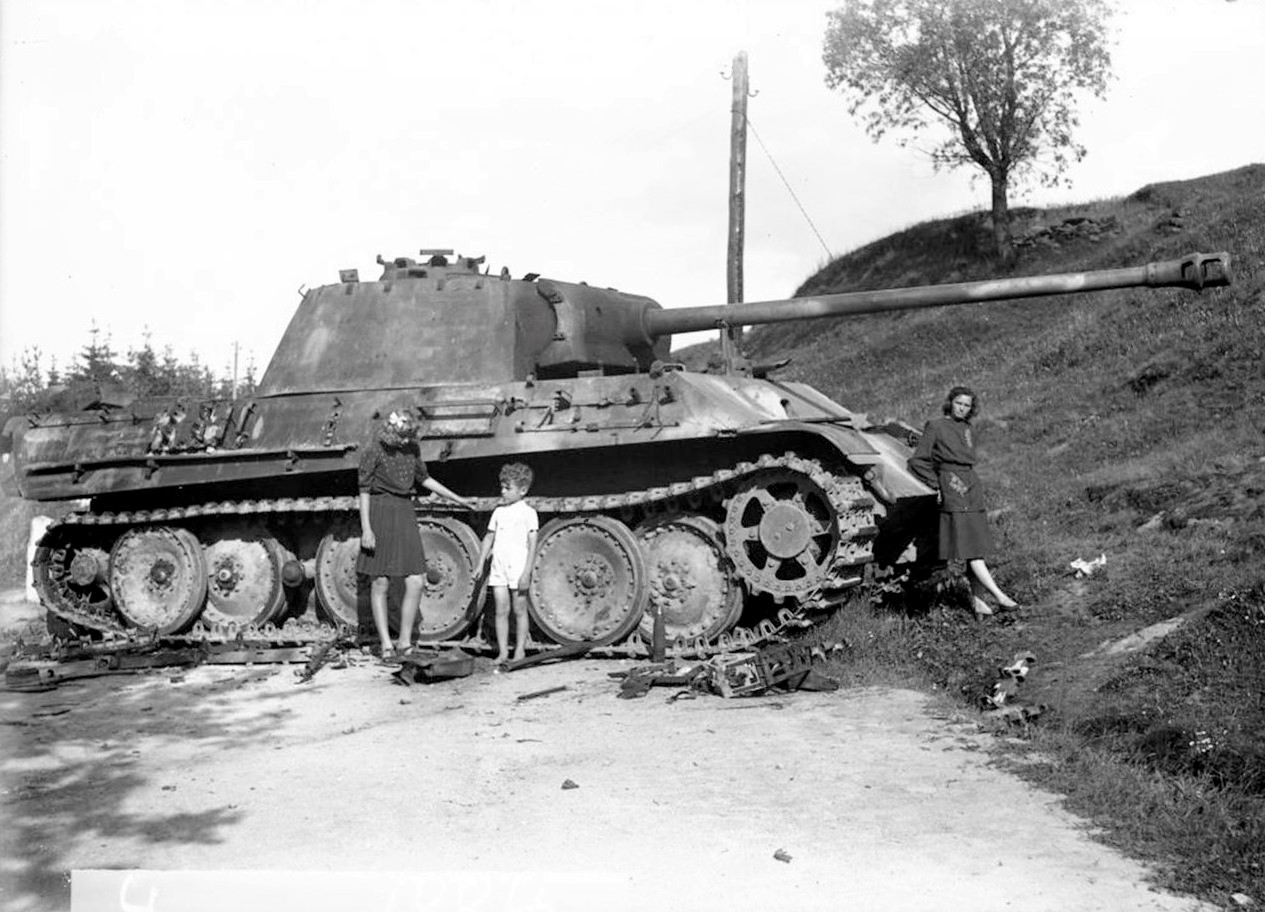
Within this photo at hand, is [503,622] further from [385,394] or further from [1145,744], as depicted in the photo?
[1145,744]

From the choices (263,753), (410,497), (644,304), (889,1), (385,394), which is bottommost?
(263,753)

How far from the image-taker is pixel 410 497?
955cm

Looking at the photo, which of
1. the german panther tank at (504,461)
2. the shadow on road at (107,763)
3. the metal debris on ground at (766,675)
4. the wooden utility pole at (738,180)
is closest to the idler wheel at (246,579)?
the german panther tank at (504,461)

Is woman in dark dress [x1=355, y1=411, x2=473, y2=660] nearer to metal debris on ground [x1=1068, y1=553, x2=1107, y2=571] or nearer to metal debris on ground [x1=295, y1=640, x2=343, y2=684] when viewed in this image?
metal debris on ground [x1=295, y1=640, x2=343, y2=684]

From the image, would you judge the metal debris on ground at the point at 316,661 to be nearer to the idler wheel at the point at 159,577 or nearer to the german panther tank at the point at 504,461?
the german panther tank at the point at 504,461

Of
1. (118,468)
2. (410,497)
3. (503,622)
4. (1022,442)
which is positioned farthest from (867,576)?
(1022,442)

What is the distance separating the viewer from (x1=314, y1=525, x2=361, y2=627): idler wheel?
1073 cm

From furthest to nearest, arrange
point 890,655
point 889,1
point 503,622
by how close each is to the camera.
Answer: point 889,1, point 503,622, point 890,655

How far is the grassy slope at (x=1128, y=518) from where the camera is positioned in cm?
539

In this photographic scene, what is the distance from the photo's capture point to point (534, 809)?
219 inches

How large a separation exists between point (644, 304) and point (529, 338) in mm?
1644

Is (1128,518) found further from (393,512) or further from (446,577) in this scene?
(393,512)

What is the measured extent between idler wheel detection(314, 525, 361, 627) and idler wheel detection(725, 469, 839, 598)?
3257mm

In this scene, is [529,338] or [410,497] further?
[529,338]
